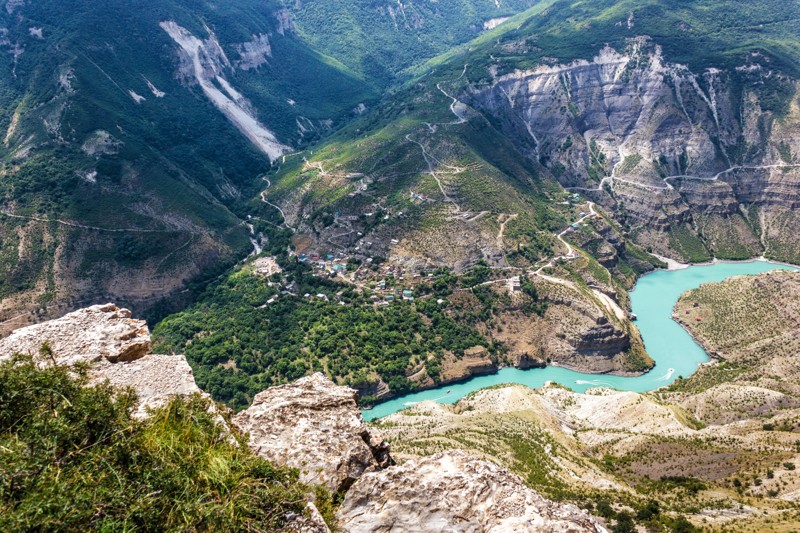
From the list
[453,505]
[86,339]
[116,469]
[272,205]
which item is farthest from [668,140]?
[116,469]

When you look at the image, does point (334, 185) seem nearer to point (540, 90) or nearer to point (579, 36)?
point (540, 90)

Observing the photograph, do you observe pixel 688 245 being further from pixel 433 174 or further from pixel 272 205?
pixel 272 205

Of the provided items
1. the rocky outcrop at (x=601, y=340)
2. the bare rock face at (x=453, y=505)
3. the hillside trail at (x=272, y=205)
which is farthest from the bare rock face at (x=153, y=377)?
the hillside trail at (x=272, y=205)

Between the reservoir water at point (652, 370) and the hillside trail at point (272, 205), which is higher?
the hillside trail at point (272, 205)

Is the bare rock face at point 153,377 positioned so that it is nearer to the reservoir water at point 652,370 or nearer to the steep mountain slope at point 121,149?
the reservoir water at point 652,370

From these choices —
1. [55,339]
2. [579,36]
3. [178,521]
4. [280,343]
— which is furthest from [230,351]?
[579,36]
